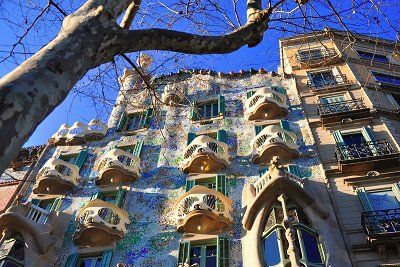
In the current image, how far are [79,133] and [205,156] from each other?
7.87 metres

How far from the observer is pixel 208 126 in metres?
21.0

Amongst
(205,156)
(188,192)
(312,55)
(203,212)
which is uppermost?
(312,55)

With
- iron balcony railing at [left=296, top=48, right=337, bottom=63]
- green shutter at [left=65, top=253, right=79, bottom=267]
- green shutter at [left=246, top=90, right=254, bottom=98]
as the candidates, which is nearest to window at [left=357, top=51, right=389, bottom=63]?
iron balcony railing at [left=296, top=48, right=337, bottom=63]

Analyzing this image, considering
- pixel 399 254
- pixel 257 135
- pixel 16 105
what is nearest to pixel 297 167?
pixel 257 135

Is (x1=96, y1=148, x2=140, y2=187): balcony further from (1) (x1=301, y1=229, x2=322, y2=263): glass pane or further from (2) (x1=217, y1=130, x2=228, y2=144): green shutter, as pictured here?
Result: (1) (x1=301, y1=229, x2=322, y2=263): glass pane

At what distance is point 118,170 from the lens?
59.5 feet

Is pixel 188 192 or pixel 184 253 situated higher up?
pixel 188 192

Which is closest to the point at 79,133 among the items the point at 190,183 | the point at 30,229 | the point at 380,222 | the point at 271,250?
the point at 190,183

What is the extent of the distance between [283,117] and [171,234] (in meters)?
8.03

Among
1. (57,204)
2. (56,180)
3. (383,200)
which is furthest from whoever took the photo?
(56,180)

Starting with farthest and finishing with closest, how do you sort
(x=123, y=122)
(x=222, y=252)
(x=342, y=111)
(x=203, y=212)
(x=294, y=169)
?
1. (x=123, y=122)
2. (x=342, y=111)
3. (x=294, y=169)
4. (x=203, y=212)
5. (x=222, y=252)

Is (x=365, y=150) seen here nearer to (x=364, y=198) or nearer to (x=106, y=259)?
(x=364, y=198)

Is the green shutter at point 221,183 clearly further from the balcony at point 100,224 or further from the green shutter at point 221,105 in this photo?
the green shutter at point 221,105

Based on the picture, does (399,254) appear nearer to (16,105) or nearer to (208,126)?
(208,126)
